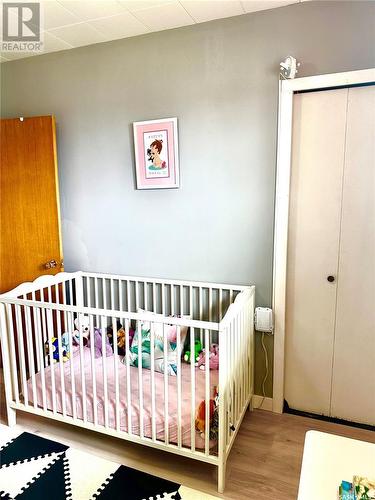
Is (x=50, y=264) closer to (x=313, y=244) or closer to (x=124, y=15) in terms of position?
(x=124, y=15)

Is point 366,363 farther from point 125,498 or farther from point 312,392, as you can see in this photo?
point 125,498

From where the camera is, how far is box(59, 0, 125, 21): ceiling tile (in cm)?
190

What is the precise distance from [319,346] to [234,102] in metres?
1.59

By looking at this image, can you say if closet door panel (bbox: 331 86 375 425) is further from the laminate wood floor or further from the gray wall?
the gray wall

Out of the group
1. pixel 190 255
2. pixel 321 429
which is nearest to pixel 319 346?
pixel 321 429

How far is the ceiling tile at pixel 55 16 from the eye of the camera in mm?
1943

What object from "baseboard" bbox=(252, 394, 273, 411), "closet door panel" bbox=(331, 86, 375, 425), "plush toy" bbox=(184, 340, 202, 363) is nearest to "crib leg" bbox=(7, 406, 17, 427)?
"plush toy" bbox=(184, 340, 202, 363)

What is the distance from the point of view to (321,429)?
2.08 metres

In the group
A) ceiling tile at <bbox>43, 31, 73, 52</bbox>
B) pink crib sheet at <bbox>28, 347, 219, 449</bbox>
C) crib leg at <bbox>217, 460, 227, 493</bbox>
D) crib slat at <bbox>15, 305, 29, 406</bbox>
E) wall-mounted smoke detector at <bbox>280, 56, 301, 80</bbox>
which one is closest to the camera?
crib leg at <bbox>217, 460, 227, 493</bbox>

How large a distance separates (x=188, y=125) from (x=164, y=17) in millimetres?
621

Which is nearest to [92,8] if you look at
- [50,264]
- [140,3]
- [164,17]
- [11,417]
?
[140,3]

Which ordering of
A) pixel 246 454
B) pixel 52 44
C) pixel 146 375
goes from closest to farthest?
1. pixel 246 454
2. pixel 146 375
3. pixel 52 44

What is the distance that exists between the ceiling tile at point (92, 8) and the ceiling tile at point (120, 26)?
0.05 meters

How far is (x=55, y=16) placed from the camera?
2.05 m
